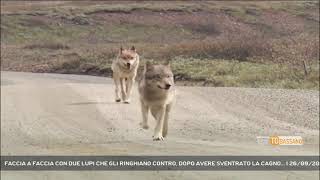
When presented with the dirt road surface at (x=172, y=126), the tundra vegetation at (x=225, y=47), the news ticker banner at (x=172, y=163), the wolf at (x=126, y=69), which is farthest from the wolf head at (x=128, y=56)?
the news ticker banner at (x=172, y=163)

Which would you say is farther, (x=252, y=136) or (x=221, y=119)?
(x=221, y=119)

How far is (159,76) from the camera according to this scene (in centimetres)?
727

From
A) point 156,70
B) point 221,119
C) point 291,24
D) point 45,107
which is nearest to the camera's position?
point 156,70

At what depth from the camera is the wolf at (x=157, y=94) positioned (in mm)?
7289

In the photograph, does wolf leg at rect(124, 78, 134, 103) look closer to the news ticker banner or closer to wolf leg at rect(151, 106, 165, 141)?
the news ticker banner

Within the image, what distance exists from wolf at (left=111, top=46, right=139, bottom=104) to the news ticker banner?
1031mm

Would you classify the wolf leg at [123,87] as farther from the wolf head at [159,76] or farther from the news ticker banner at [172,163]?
the wolf head at [159,76]

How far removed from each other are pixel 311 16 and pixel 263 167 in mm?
2937

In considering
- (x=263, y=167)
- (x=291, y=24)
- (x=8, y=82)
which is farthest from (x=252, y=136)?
(x=8, y=82)

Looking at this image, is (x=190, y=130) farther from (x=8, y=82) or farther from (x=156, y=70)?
(x=8, y=82)

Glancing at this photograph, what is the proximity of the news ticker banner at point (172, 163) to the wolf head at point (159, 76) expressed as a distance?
11.5 ft

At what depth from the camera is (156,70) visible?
7367mm

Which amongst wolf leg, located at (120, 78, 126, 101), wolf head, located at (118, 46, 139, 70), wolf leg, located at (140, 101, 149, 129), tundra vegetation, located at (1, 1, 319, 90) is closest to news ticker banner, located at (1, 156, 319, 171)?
wolf leg, located at (120, 78, 126, 101)

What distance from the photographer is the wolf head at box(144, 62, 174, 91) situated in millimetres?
7246
